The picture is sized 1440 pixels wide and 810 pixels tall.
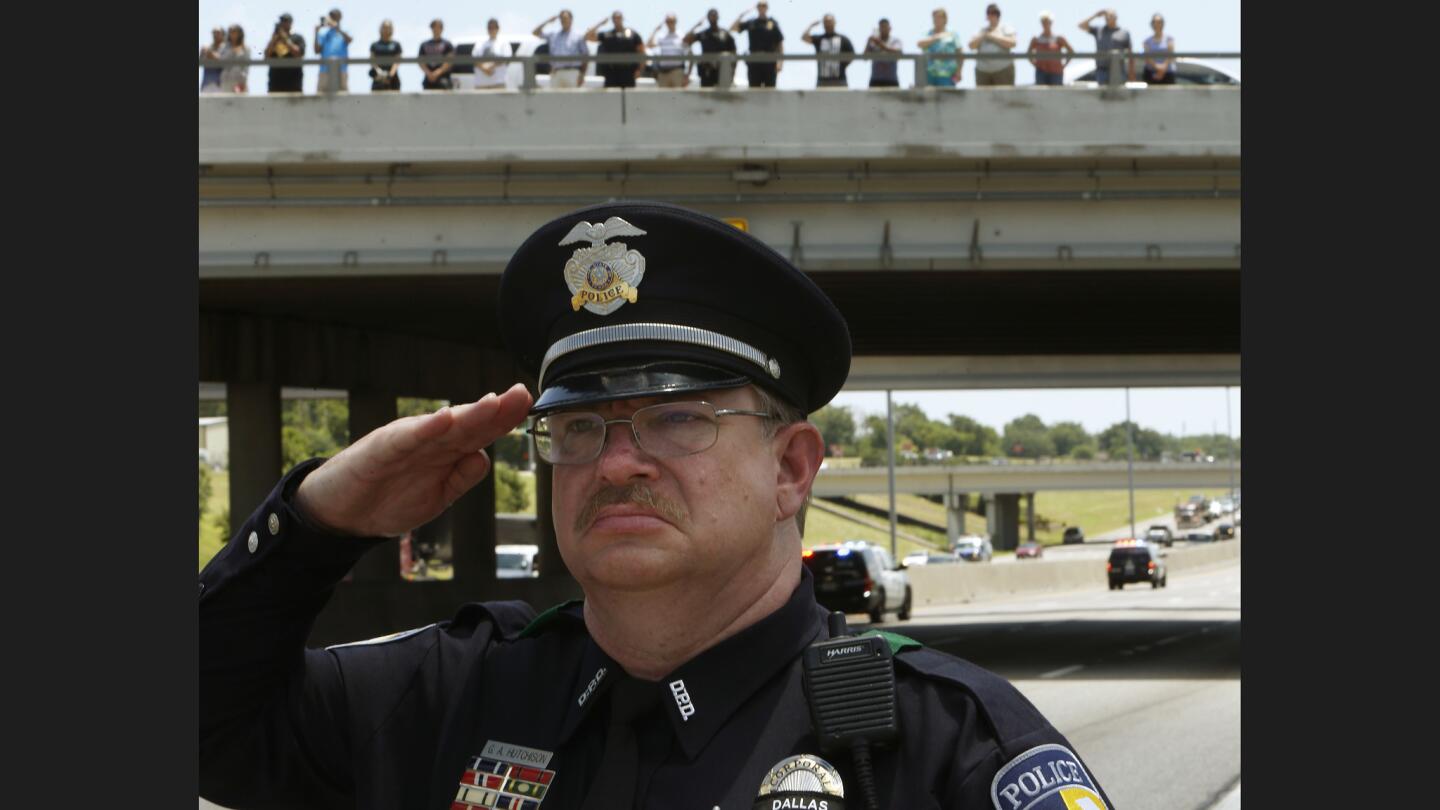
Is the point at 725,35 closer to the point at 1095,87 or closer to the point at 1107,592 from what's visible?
the point at 1095,87

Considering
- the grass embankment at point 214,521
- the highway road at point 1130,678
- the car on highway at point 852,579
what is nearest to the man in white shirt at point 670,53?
the highway road at point 1130,678

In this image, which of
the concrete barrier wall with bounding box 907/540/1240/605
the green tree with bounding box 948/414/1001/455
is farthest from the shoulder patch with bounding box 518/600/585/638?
the green tree with bounding box 948/414/1001/455

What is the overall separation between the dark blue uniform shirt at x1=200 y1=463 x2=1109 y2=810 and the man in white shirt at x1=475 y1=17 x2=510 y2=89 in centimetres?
2053

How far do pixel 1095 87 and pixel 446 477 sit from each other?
21022mm

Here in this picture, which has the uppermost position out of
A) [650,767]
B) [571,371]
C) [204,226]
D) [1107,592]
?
[204,226]

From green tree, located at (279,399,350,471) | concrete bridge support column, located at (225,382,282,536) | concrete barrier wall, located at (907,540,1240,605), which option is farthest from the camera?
green tree, located at (279,399,350,471)

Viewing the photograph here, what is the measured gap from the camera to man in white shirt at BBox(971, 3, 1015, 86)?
23188mm

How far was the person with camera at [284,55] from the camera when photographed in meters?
22.8

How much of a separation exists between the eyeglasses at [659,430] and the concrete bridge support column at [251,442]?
91.9 ft

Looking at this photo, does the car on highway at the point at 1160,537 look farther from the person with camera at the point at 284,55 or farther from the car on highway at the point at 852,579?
the person with camera at the point at 284,55

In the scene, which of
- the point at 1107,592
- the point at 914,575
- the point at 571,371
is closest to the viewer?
the point at 571,371

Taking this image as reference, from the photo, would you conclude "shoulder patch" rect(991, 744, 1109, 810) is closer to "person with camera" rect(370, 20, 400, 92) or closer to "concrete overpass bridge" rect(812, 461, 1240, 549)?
"person with camera" rect(370, 20, 400, 92)
